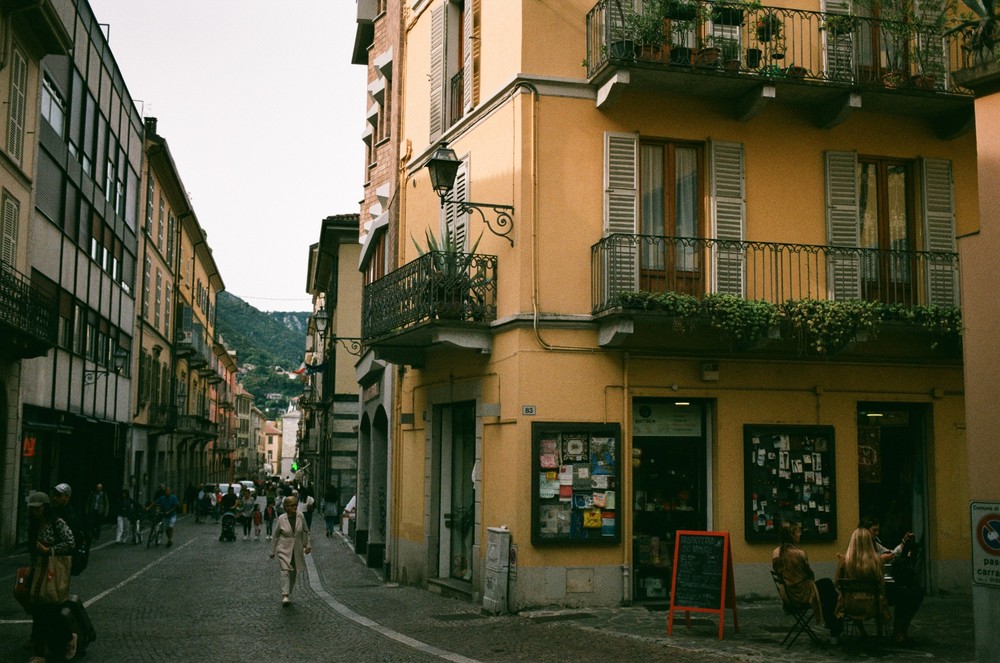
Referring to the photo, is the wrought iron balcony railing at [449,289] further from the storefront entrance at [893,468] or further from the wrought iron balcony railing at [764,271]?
the storefront entrance at [893,468]

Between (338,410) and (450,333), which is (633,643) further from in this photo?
(338,410)

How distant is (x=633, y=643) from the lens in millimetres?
11180

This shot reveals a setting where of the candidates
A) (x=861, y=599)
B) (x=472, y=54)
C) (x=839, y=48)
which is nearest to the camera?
(x=861, y=599)

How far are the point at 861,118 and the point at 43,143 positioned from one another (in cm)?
1907

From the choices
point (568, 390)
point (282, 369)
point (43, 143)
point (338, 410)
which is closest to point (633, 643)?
point (568, 390)

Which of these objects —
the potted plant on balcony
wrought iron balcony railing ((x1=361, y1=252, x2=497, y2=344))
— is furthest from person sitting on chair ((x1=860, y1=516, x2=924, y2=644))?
the potted plant on balcony

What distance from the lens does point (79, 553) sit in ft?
36.8

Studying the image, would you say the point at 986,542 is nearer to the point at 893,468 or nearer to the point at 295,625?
the point at 893,468

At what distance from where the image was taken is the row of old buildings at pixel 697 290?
550 inches

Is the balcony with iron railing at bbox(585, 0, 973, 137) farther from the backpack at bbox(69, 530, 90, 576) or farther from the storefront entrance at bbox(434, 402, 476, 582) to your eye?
the backpack at bbox(69, 530, 90, 576)

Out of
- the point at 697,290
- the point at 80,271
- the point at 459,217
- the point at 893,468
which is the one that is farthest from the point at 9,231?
the point at 893,468

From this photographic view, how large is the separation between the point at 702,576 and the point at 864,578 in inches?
75.0

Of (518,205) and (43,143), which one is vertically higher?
(43,143)

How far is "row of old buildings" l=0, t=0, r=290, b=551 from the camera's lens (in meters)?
22.3
